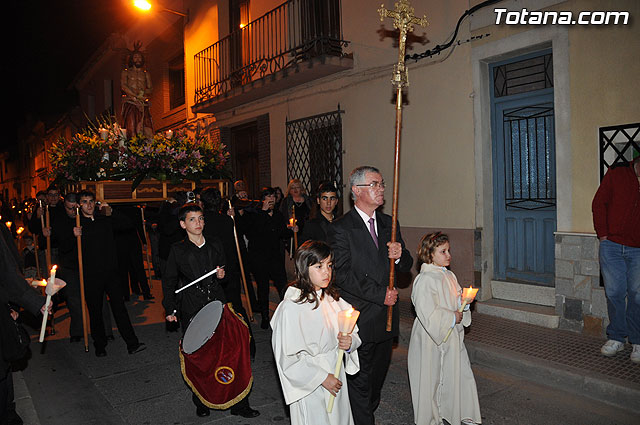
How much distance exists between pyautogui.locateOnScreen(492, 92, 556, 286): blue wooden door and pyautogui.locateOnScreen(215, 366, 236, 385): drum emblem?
4.68 m

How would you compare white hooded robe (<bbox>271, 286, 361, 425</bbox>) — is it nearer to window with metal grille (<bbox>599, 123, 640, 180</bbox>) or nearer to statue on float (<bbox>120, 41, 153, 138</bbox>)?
window with metal grille (<bbox>599, 123, 640, 180</bbox>)

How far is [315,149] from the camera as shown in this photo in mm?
10578

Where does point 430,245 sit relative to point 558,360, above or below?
above

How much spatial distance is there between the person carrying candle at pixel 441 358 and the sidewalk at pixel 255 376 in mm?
507

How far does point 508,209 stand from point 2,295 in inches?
250

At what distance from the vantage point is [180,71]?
17.0 m

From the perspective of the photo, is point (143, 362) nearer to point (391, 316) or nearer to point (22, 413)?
point (22, 413)

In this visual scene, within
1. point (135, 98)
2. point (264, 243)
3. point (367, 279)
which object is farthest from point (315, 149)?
point (367, 279)

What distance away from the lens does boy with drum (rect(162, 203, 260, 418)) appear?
4.53 m

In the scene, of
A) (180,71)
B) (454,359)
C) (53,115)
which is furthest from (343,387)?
(53,115)

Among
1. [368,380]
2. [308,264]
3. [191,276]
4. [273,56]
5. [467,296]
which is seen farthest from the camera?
[273,56]

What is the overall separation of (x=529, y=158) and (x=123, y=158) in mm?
6161

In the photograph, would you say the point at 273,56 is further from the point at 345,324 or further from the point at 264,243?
the point at 345,324

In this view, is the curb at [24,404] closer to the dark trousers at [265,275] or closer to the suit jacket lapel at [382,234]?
the dark trousers at [265,275]
